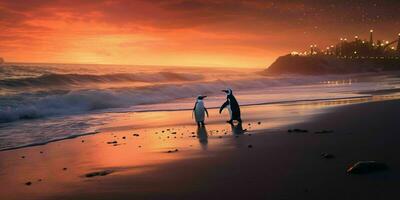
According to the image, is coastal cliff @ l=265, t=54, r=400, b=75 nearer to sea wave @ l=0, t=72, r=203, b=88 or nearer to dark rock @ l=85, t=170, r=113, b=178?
sea wave @ l=0, t=72, r=203, b=88

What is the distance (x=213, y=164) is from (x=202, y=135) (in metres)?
4.38

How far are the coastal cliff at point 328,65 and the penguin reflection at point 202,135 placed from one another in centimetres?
11648

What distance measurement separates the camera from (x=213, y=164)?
8.30m

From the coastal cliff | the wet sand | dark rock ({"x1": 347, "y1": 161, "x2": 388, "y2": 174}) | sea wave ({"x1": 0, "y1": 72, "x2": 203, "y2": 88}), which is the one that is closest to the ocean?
sea wave ({"x1": 0, "y1": 72, "x2": 203, "y2": 88})

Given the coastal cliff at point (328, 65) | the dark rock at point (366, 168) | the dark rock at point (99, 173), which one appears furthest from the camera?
the coastal cliff at point (328, 65)

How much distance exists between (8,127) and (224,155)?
10.5m

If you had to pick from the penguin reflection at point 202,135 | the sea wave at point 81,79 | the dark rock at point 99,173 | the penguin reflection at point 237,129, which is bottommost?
the penguin reflection at point 237,129

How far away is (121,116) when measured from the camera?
19672 millimetres

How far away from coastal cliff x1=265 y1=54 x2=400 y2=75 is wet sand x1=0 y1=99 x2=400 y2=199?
11824 centimetres

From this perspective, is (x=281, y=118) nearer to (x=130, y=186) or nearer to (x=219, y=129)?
(x=219, y=129)

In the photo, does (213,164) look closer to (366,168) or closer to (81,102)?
(366,168)

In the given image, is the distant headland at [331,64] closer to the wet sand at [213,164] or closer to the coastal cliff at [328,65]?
the coastal cliff at [328,65]

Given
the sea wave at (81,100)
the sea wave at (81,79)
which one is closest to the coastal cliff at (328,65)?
the sea wave at (81,79)

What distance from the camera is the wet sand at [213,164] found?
20.8ft
